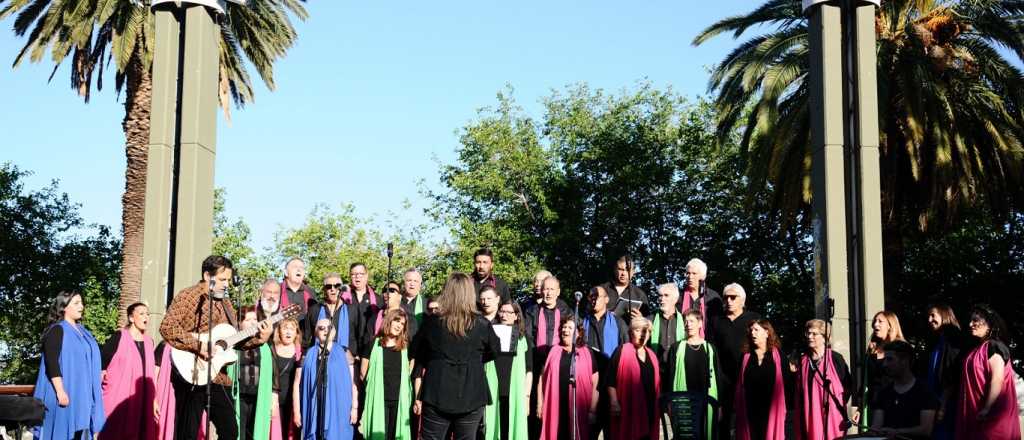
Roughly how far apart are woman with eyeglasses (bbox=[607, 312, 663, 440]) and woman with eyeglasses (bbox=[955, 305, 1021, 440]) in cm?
321

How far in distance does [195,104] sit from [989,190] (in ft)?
50.8

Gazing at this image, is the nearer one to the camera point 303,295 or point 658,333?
point 658,333

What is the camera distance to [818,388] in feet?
37.6

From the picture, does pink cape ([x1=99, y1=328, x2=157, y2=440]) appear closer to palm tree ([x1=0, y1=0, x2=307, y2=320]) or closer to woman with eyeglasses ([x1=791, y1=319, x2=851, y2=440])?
woman with eyeglasses ([x1=791, y1=319, x2=851, y2=440])

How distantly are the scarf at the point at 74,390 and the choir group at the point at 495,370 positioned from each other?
19mm

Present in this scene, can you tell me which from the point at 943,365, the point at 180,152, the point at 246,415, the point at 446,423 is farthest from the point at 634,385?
the point at 180,152

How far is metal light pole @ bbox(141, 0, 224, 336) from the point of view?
12.2 metres

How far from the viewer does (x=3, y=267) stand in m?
43.2

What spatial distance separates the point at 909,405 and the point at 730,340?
2.96m

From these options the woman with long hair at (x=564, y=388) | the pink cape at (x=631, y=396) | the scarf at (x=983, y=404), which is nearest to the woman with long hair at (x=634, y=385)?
the pink cape at (x=631, y=396)

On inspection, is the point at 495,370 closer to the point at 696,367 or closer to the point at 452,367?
the point at 696,367

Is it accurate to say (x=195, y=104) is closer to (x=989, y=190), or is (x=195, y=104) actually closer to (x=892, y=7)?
(x=892, y=7)

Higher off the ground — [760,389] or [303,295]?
[303,295]

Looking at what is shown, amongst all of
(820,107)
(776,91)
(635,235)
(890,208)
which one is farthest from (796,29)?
(635,235)
